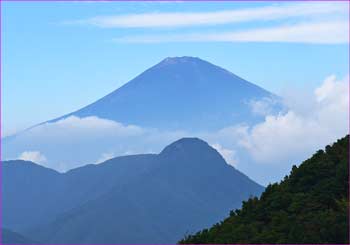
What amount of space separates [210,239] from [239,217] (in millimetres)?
3411

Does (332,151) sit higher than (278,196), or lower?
higher

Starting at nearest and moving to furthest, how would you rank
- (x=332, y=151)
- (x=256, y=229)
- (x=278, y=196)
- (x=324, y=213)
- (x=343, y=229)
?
(x=343, y=229)
(x=324, y=213)
(x=256, y=229)
(x=278, y=196)
(x=332, y=151)

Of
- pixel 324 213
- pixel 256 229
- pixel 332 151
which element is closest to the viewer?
pixel 324 213

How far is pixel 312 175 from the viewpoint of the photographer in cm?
4812

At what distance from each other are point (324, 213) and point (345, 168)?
6412 millimetres

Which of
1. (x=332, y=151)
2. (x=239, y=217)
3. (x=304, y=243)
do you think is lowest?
(x=304, y=243)

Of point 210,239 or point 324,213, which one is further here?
point 210,239

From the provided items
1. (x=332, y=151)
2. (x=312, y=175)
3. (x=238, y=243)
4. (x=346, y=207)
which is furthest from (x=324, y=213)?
(x=332, y=151)

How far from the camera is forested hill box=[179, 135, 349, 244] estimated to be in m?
38.2

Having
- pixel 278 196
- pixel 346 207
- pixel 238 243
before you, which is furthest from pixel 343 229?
pixel 278 196

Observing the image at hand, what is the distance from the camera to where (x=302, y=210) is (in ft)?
140

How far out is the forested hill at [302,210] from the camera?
125 ft

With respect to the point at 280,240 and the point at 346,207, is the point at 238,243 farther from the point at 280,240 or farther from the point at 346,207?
the point at 346,207

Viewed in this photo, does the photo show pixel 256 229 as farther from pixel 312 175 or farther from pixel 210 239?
pixel 312 175
